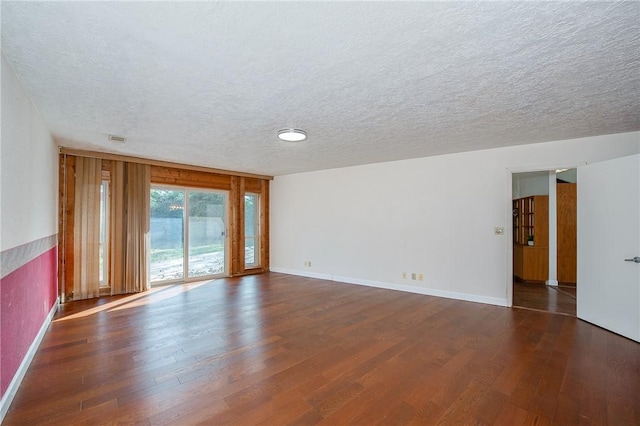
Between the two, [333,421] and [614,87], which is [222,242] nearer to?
[333,421]

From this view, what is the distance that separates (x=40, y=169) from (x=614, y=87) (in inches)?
222

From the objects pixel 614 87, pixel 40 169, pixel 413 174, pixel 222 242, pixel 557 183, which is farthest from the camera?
pixel 222 242

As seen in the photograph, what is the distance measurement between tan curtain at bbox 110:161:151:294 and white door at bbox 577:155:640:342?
7009 mm

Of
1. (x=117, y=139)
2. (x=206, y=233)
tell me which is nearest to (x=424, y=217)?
(x=206, y=233)

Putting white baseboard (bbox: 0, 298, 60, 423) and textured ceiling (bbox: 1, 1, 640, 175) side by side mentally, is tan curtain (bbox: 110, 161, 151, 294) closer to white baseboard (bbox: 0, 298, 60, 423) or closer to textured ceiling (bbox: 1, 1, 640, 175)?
textured ceiling (bbox: 1, 1, 640, 175)

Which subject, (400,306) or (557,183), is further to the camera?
(557,183)

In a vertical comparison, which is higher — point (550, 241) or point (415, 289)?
point (550, 241)

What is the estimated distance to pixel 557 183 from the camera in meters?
6.32

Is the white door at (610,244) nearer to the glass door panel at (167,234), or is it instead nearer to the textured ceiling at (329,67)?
the textured ceiling at (329,67)

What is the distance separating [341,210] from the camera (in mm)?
6516

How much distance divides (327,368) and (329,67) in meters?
2.50

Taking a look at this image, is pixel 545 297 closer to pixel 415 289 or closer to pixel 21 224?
pixel 415 289

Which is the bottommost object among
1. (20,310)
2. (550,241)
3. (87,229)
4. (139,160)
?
(20,310)

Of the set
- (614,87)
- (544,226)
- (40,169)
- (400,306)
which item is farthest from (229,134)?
(544,226)
